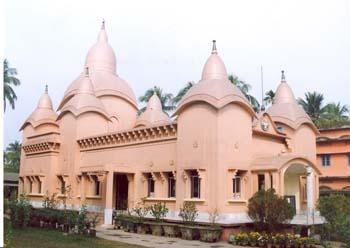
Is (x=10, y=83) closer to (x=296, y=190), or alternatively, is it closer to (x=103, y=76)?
(x=103, y=76)

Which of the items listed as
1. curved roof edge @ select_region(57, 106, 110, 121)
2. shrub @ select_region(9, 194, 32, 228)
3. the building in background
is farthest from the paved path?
the building in background

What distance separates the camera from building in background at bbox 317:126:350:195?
33.0 m

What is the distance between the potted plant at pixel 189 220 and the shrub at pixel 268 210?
91.2 inches

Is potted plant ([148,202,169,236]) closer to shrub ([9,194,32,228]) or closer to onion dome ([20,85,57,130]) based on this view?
shrub ([9,194,32,228])

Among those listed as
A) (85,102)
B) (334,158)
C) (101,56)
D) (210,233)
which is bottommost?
(210,233)

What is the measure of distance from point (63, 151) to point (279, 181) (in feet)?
49.7

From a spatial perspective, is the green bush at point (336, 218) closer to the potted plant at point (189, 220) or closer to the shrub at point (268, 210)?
the shrub at point (268, 210)

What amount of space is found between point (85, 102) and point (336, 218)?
1809 centimetres

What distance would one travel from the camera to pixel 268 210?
637 inches

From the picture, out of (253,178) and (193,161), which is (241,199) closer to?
(253,178)

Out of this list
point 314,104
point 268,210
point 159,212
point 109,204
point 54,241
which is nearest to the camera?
point 54,241

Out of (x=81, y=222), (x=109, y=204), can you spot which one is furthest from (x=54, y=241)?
(x=109, y=204)

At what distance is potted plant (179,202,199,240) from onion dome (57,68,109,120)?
420 inches

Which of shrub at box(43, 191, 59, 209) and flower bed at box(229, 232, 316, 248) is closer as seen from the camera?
flower bed at box(229, 232, 316, 248)
